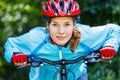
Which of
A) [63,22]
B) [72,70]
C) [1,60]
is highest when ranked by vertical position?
[63,22]

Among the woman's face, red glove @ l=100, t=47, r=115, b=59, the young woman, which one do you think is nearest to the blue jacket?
the young woman

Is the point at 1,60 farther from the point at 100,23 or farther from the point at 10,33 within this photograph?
the point at 100,23

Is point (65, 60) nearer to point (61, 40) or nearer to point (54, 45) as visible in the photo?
point (61, 40)

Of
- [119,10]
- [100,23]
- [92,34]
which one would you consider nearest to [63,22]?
[92,34]

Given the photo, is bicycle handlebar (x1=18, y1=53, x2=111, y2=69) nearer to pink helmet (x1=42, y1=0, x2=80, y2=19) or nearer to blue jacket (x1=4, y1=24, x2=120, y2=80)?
blue jacket (x1=4, y1=24, x2=120, y2=80)

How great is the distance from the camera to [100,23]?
1098 cm

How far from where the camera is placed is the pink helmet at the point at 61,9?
627cm

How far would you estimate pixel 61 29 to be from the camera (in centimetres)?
621

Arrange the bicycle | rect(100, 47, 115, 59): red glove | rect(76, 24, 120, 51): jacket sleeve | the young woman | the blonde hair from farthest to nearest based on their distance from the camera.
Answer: rect(76, 24, 120, 51): jacket sleeve → the blonde hair → the young woman → the bicycle → rect(100, 47, 115, 59): red glove

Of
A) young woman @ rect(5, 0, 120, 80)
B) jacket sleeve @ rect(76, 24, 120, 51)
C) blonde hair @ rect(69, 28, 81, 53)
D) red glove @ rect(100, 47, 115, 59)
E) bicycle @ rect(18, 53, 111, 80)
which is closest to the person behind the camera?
red glove @ rect(100, 47, 115, 59)

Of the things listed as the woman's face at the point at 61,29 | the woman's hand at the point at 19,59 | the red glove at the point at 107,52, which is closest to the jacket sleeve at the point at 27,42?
the woman's face at the point at 61,29

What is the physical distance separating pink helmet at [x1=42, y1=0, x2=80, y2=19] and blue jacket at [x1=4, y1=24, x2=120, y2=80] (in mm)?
283

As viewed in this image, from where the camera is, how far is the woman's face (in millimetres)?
6227

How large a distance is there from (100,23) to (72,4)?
4.58 m
